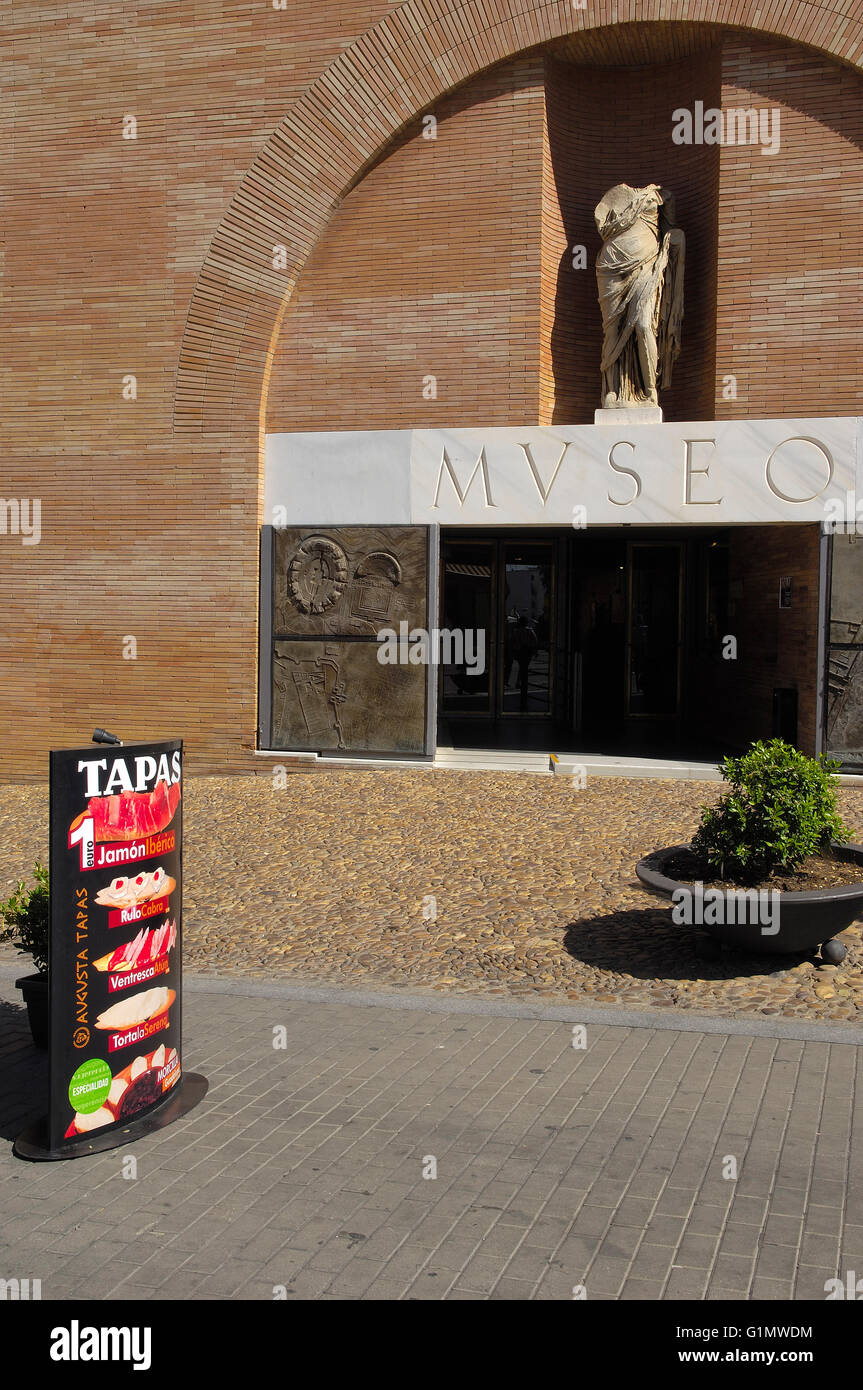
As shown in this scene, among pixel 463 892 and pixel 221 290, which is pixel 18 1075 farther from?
pixel 221 290

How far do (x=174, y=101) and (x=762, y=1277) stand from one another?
573 inches

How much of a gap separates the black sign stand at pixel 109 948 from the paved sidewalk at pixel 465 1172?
0.50 feet

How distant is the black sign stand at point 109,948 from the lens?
4598mm

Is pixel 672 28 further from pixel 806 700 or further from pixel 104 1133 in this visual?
pixel 104 1133

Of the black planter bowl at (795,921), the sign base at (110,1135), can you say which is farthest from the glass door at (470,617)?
the sign base at (110,1135)

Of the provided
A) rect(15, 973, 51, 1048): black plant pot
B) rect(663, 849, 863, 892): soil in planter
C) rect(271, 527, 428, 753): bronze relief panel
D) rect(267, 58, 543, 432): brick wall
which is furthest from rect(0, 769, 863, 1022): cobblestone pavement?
rect(267, 58, 543, 432): brick wall

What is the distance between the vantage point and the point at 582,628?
1889 cm

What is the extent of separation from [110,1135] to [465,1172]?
1478mm

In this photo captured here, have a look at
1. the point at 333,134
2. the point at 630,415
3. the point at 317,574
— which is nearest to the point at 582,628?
the point at 630,415

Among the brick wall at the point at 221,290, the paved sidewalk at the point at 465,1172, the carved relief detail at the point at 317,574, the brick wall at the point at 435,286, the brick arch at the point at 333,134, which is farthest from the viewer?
the carved relief detail at the point at 317,574

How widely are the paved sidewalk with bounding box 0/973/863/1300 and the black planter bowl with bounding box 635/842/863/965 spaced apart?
59 centimetres

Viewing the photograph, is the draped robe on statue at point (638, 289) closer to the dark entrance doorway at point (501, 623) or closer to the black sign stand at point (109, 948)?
the dark entrance doorway at point (501, 623)

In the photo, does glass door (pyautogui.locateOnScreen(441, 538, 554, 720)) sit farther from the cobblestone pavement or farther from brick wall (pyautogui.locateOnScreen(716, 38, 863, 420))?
the cobblestone pavement

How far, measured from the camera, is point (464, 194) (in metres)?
14.0
